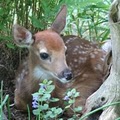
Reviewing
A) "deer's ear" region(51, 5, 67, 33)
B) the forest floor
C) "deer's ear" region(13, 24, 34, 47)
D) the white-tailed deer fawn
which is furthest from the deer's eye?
the forest floor

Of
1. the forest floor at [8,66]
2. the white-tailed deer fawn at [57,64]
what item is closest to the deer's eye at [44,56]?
the white-tailed deer fawn at [57,64]

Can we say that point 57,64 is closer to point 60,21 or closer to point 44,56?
point 44,56

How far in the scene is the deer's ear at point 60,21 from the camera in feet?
14.0

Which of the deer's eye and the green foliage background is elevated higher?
the green foliage background

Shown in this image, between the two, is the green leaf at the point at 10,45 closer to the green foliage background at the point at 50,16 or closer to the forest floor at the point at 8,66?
the green foliage background at the point at 50,16

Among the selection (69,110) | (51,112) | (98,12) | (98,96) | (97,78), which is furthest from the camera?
(98,12)

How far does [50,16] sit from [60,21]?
0.10 meters

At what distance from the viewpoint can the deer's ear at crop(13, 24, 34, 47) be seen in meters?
4.08

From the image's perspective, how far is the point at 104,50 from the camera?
4.91 meters

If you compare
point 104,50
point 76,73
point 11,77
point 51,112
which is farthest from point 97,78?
point 51,112

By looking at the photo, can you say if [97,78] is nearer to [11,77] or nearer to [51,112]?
[11,77]

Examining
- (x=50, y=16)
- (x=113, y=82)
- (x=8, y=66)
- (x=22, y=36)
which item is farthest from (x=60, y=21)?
(x=113, y=82)

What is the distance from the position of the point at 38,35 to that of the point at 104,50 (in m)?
0.92

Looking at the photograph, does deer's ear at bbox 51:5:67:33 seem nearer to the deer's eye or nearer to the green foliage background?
the green foliage background
